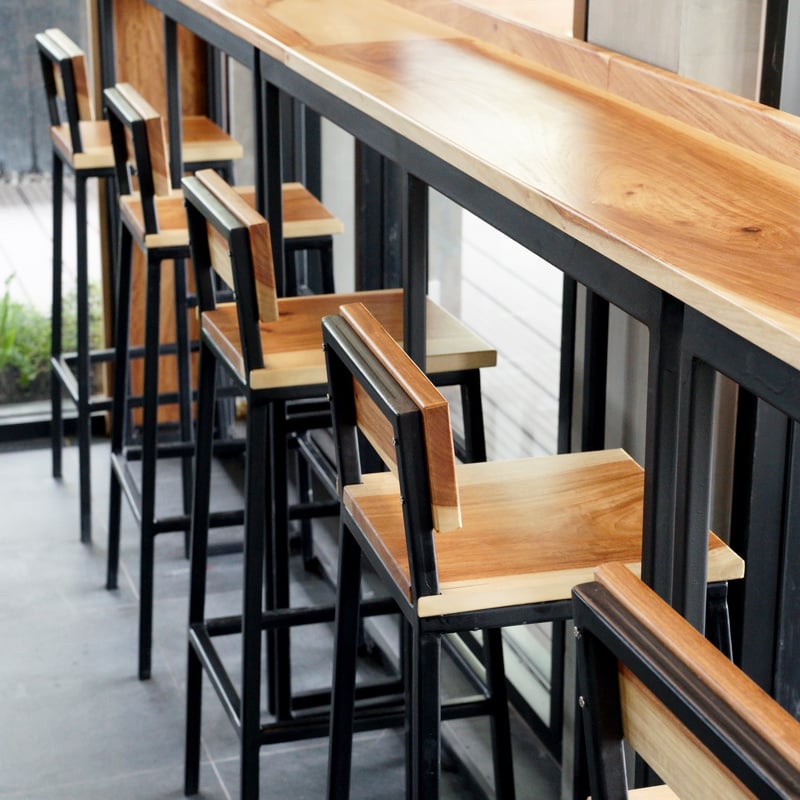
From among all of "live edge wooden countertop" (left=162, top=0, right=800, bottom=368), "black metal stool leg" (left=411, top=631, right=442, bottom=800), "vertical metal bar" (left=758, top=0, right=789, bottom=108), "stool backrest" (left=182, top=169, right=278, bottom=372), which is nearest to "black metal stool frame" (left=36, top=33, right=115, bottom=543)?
"live edge wooden countertop" (left=162, top=0, right=800, bottom=368)

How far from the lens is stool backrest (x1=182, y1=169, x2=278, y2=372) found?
6.70ft

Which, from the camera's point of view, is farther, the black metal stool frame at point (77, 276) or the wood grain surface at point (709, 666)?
the black metal stool frame at point (77, 276)

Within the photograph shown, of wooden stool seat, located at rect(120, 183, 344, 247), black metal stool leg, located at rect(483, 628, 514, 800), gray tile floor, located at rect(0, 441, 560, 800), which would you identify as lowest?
gray tile floor, located at rect(0, 441, 560, 800)

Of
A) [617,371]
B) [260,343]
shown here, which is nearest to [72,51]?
[260,343]

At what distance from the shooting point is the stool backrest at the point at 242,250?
204 cm

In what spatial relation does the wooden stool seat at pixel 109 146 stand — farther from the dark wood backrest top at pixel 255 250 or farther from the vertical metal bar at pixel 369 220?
the dark wood backrest top at pixel 255 250

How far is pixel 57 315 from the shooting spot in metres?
4.00

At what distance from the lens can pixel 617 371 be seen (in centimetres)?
219

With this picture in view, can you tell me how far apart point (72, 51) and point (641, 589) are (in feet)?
9.36

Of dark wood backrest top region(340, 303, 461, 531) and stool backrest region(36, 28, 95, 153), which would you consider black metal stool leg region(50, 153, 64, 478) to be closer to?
stool backrest region(36, 28, 95, 153)

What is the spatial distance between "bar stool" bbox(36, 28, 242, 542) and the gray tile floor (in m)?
0.22

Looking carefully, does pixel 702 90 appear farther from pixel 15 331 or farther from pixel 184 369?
pixel 15 331

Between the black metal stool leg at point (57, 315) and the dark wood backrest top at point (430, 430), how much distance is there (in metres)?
2.55

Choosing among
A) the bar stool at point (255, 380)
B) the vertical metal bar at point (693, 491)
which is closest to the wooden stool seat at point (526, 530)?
the vertical metal bar at point (693, 491)
